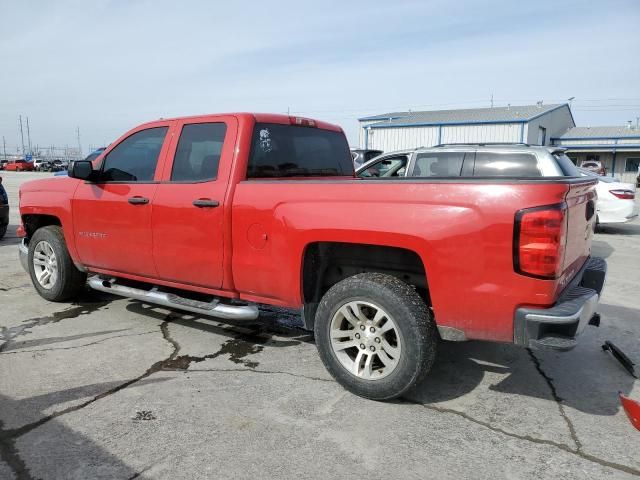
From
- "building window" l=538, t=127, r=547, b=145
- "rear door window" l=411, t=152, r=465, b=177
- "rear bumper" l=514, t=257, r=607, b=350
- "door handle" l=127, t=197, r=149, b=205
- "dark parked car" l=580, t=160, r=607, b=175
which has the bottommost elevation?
"rear bumper" l=514, t=257, r=607, b=350

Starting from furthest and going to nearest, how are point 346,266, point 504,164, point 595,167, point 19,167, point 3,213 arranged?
point 19,167 < point 595,167 < point 3,213 < point 504,164 < point 346,266

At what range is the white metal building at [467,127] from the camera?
33688mm

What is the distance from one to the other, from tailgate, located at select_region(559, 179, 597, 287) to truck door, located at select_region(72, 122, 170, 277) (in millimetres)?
3199

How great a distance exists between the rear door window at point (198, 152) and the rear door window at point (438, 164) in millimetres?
4178

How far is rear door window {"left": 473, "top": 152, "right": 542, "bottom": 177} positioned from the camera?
6887 mm

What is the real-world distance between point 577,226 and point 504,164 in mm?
4234

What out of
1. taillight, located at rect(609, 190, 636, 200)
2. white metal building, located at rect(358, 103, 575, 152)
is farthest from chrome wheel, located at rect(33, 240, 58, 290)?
white metal building, located at rect(358, 103, 575, 152)

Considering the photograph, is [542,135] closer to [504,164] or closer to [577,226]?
[504,164]

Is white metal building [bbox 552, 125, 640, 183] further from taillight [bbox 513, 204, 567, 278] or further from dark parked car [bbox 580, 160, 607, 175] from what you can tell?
taillight [bbox 513, 204, 567, 278]

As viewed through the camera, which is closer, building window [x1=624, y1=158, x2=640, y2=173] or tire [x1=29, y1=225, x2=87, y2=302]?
tire [x1=29, y1=225, x2=87, y2=302]

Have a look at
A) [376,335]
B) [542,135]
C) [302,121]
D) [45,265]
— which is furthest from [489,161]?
[542,135]

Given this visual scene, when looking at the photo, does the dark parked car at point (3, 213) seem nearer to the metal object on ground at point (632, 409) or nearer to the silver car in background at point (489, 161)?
the silver car in background at point (489, 161)

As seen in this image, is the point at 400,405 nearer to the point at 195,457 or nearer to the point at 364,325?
the point at 364,325

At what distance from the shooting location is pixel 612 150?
38.1 m
